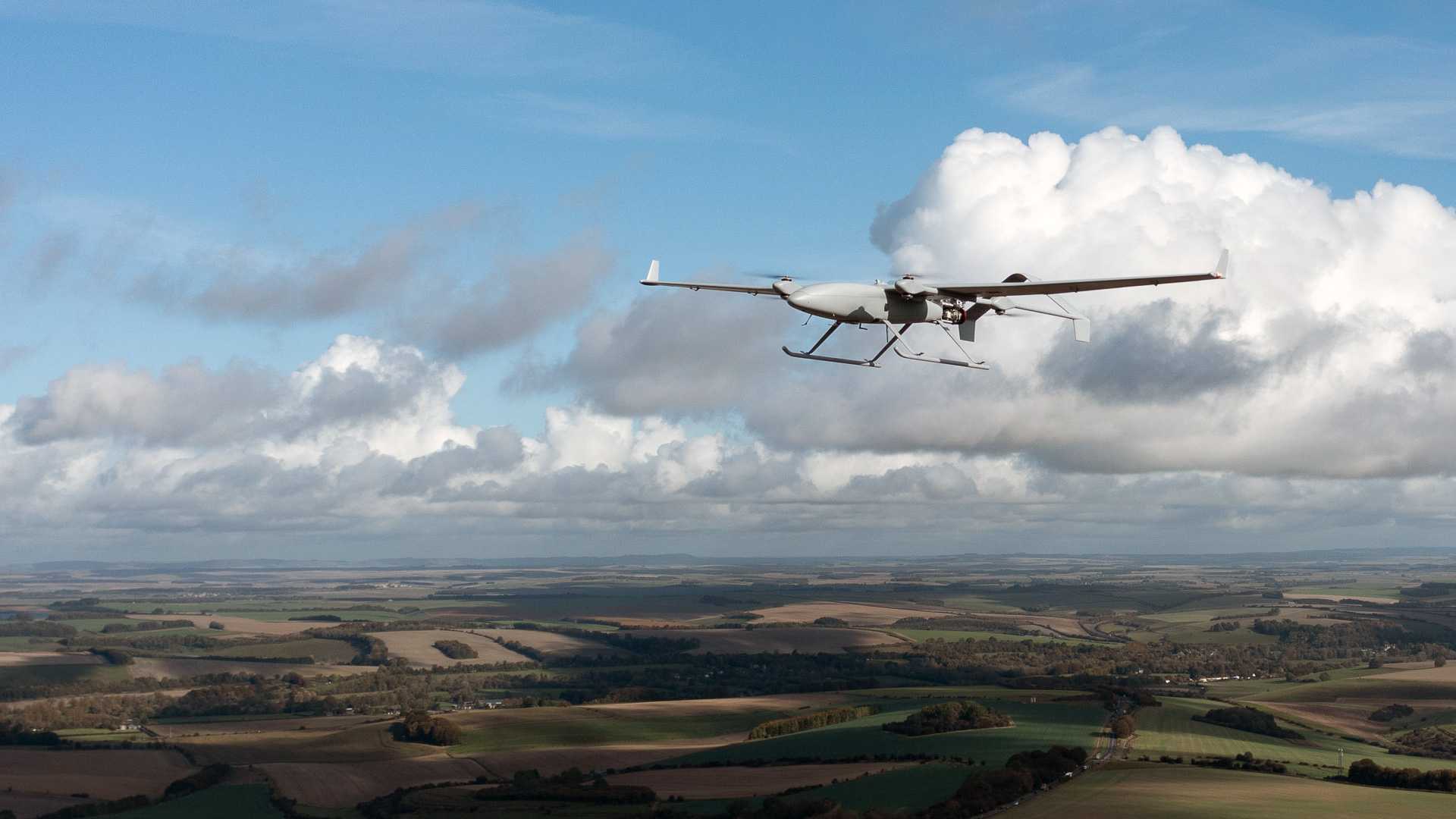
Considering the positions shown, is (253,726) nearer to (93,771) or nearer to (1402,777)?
(93,771)

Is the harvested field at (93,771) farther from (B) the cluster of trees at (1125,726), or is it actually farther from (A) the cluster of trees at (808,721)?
(B) the cluster of trees at (1125,726)

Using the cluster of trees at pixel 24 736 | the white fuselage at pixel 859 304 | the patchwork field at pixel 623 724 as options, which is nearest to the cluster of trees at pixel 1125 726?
the patchwork field at pixel 623 724

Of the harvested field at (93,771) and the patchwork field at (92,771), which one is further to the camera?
the harvested field at (93,771)

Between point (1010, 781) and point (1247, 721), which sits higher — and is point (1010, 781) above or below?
above

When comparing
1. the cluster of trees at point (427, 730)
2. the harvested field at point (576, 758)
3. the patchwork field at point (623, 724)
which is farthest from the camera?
the cluster of trees at point (427, 730)

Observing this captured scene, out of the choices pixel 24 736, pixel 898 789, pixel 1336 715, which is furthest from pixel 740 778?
pixel 24 736
